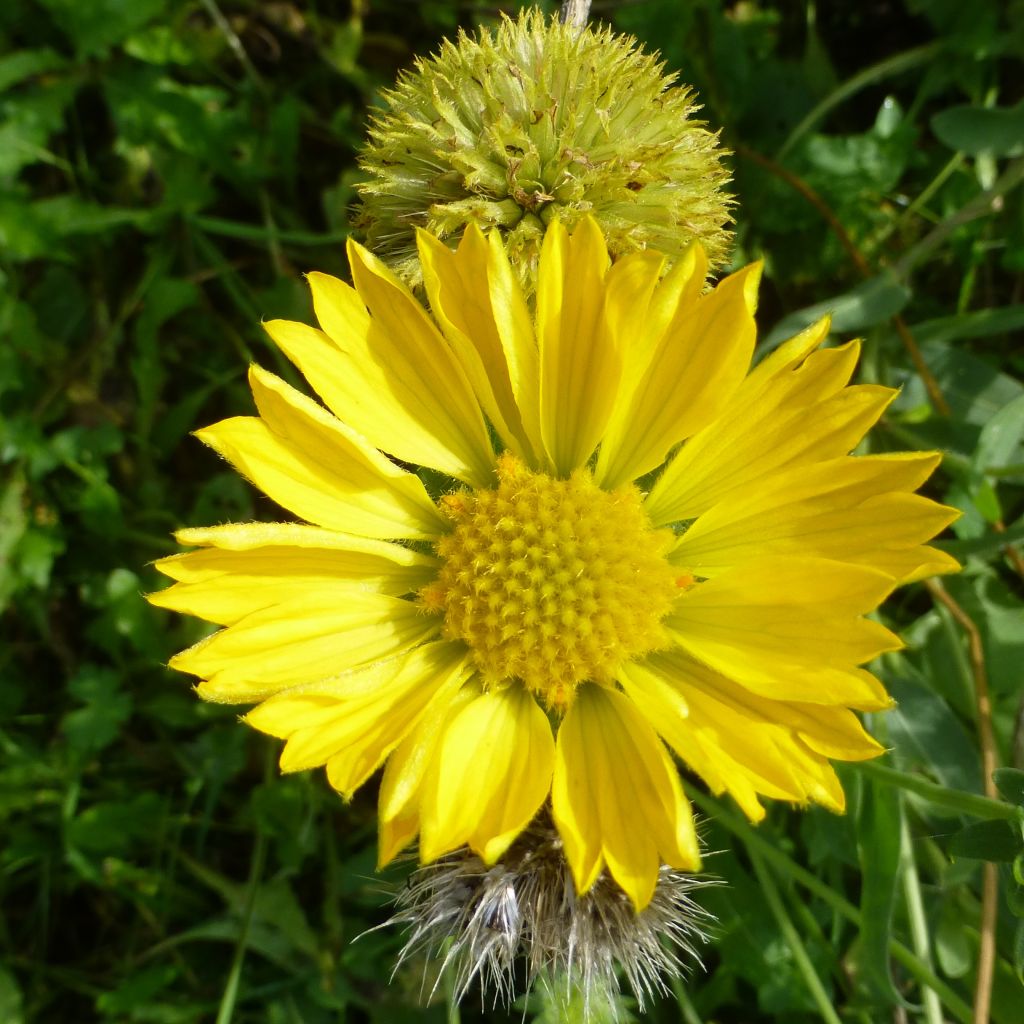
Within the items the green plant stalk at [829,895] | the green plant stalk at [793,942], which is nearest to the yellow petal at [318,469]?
the green plant stalk at [829,895]

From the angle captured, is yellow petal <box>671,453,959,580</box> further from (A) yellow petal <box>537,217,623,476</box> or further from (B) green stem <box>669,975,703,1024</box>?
(B) green stem <box>669,975,703,1024</box>

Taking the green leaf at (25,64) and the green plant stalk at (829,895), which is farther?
the green leaf at (25,64)

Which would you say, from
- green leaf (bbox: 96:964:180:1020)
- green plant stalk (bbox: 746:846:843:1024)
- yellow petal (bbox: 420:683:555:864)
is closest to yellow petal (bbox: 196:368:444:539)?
yellow petal (bbox: 420:683:555:864)

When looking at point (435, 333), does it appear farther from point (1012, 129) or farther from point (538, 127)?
point (1012, 129)

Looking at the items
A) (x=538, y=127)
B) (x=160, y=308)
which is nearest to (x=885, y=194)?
(x=538, y=127)

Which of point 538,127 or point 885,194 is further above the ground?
point 885,194

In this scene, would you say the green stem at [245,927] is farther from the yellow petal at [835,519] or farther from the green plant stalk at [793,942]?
the yellow petal at [835,519]
